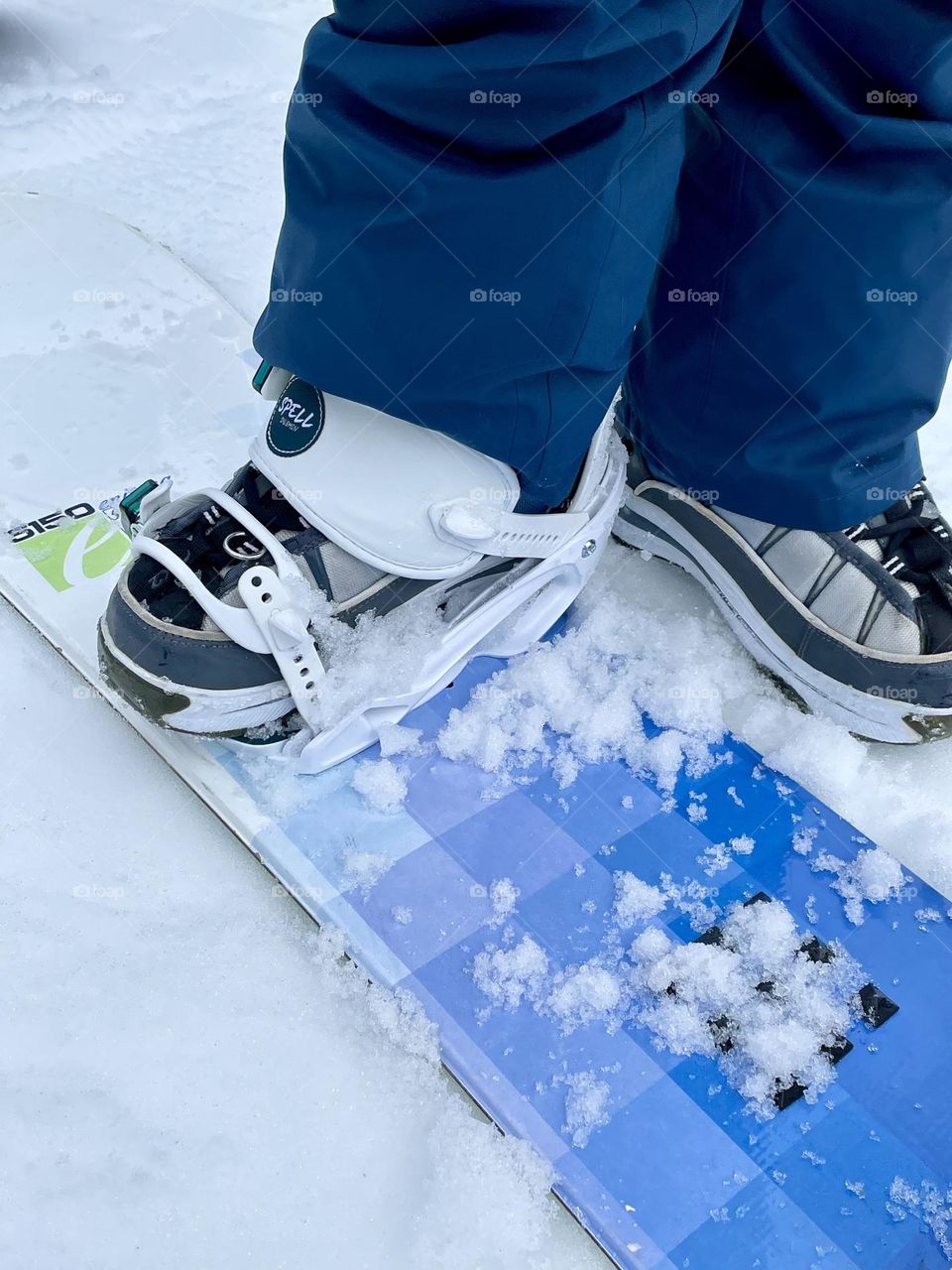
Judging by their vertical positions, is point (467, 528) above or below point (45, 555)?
above

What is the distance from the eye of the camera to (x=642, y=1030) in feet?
3.27

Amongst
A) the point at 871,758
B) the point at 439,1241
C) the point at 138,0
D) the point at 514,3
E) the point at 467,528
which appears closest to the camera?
the point at 514,3

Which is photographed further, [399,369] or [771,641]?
[771,641]

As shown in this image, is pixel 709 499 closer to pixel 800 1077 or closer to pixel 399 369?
pixel 399 369

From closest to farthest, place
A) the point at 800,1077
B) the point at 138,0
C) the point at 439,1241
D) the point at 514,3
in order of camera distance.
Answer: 1. the point at 514,3
2. the point at 439,1241
3. the point at 800,1077
4. the point at 138,0

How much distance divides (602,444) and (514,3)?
566mm

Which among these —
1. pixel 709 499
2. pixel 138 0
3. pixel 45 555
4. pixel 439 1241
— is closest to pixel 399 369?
pixel 709 499

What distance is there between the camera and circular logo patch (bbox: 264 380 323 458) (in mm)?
1068

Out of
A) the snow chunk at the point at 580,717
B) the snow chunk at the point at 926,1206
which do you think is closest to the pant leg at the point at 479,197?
the snow chunk at the point at 580,717

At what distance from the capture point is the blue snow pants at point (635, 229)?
0.81m

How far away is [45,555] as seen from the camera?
1.35 meters

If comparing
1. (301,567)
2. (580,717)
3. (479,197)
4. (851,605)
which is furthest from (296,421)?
(851,605)

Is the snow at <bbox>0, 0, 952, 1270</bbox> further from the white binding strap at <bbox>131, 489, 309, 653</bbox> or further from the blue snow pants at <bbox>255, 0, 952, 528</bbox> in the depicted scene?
the blue snow pants at <bbox>255, 0, 952, 528</bbox>

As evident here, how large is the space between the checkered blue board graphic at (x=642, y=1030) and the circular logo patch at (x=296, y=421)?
0.35 meters
